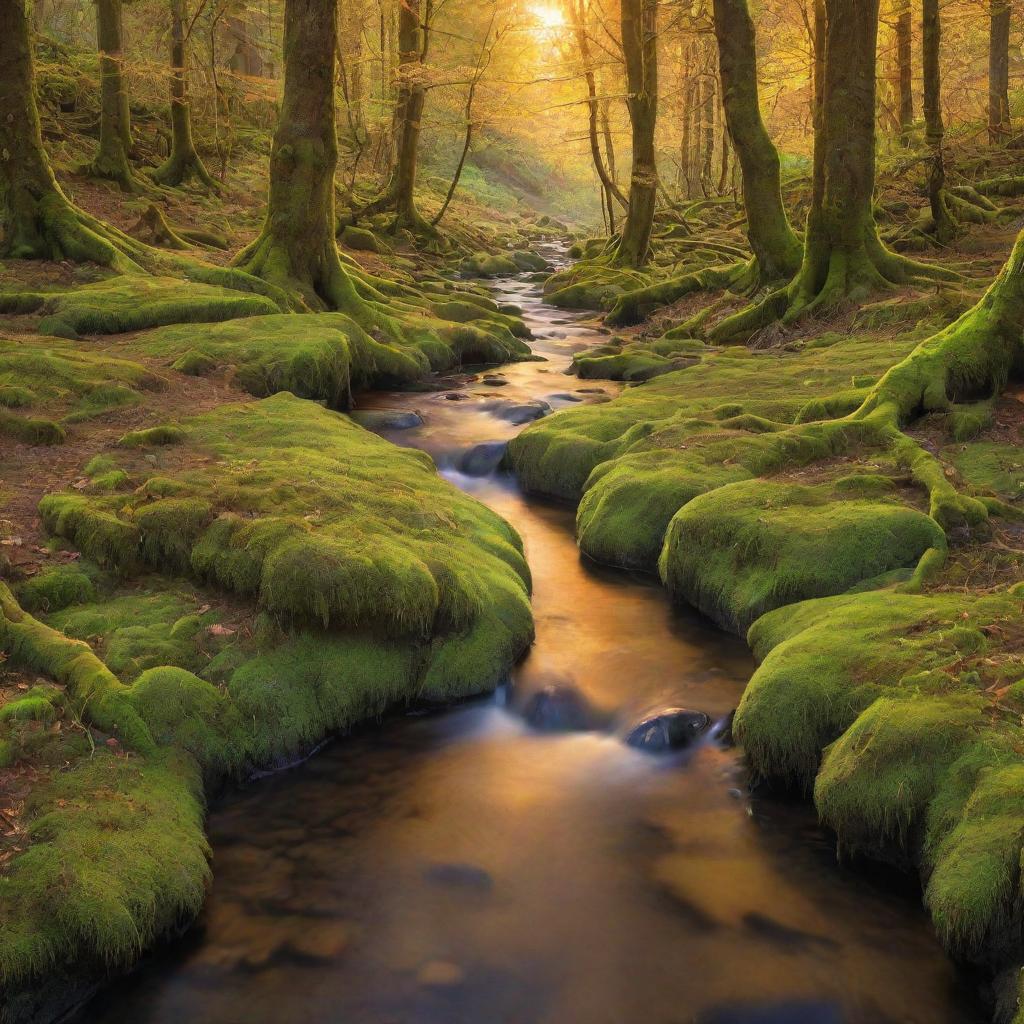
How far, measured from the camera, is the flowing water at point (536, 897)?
4035 millimetres

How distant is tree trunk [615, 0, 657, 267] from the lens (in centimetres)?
2053

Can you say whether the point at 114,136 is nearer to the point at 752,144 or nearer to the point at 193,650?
the point at 752,144

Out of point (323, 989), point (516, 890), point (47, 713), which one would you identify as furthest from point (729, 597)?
point (47, 713)

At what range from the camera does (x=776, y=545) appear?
6.92 m

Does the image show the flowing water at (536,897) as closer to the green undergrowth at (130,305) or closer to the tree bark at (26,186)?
the green undergrowth at (130,305)

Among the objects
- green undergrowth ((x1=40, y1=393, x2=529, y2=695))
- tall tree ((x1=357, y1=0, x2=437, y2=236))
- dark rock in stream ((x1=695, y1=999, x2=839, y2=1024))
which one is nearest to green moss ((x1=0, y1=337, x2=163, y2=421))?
green undergrowth ((x1=40, y1=393, x2=529, y2=695))

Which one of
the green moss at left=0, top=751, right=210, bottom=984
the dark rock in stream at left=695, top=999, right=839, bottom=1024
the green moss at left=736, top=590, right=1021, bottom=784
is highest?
the green moss at left=736, top=590, right=1021, bottom=784

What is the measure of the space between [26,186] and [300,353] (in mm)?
5453

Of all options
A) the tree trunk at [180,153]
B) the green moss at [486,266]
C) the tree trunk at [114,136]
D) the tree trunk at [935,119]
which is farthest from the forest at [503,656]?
the green moss at [486,266]

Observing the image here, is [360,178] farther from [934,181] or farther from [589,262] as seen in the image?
[934,181]

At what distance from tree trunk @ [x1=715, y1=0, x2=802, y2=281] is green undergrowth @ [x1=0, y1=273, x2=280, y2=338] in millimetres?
8206

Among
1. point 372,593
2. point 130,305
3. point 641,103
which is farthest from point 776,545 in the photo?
point 641,103

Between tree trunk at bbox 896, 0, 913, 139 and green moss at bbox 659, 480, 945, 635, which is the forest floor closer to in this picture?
green moss at bbox 659, 480, 945, 635

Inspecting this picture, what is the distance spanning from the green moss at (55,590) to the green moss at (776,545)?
4376 mm
